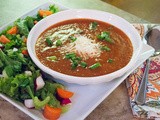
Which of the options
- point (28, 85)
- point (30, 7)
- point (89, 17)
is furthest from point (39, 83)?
point (30, 7)

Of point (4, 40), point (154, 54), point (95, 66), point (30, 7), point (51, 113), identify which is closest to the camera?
A: point (51, 113)

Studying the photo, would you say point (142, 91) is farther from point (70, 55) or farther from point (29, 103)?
point (29, 103)

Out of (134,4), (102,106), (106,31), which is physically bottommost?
(134,4)

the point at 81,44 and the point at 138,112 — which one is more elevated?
the point at 81,44

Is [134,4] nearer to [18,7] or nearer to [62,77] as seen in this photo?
[18,7]

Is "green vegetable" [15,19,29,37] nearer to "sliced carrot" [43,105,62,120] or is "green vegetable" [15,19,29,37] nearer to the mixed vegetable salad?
the mixed vegetable salad

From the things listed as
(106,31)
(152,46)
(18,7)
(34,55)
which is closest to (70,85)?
(34,55)

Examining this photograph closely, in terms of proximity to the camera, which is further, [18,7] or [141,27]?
[18,7]

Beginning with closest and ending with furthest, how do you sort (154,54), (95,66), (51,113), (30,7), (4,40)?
(51,113) < (95,66) < (4,40) < (154,54) < (30,7)
